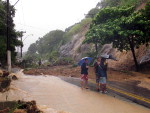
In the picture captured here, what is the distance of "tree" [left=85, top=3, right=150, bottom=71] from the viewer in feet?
49.1

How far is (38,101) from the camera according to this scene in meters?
8.33

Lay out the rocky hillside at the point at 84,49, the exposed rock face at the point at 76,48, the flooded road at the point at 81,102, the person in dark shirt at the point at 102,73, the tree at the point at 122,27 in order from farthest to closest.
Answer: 1. the exposed rock face at the point at 76,48
2. the rocky hillside at the point at 84,49
3. the tree at the point at 122,27
4. the person in dark shirt at the point at 102,73
5. the flooded road at the point at 81,102

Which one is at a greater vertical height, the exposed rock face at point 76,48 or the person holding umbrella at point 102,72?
the exposed rock face at point 76,48

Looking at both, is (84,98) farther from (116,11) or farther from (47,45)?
(47,45)

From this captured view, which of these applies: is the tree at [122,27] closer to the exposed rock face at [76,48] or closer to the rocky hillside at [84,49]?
the rocky hillside at [84,49]

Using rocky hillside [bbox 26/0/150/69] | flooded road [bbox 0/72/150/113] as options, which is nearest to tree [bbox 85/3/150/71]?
rocky hillside [bbox 26/0/150/69]

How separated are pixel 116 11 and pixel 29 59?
20763 mm

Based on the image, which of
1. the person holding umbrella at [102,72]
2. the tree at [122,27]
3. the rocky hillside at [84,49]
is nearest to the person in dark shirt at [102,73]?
the person holding umbrella at [102,72]

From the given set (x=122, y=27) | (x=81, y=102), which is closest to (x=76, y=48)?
(x=122, y=27)

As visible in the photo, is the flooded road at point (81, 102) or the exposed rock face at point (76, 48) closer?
the flooded road at point (81, 102)

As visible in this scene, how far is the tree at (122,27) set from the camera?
49.1 ft

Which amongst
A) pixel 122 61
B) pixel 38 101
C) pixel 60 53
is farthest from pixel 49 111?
pixel 60 53

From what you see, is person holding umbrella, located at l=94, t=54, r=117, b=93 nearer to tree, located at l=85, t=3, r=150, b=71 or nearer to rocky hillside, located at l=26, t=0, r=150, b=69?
tree, located at l=85, t=3, r=150, b=71

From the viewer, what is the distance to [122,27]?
1590cm
